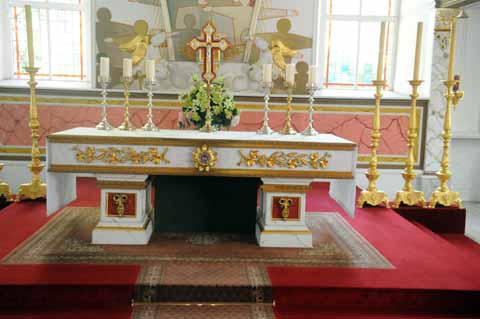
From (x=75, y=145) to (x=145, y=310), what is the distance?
1.52 metres

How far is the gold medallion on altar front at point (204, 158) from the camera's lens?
408 cm

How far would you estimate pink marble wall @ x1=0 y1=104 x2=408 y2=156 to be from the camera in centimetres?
724

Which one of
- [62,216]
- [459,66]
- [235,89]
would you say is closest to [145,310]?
[62,216]

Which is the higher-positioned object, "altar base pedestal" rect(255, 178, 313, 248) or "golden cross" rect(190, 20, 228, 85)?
"golden cross" rect(190, 20, 228, 85)

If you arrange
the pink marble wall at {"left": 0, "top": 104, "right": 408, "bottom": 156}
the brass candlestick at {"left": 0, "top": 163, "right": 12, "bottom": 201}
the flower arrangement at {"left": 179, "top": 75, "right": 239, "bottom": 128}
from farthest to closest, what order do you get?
the pink marble wall at {"left": 0, "top": 104, "right": 408, "bottom": 156}, the brass candlestick at {"left": 0, "top": 163, "right": 12, "bottom": 201}, the flower arrangement at {"left": 179, "top": 75, "right": 239, "bottom": 128}

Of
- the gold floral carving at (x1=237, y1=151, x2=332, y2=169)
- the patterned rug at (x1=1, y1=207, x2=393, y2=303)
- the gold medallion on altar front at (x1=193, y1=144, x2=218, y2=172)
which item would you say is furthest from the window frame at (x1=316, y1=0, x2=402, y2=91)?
the gold medallion on altar front at (x1=193, y1=144, x2=218, y2=172)

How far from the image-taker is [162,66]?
23.8 ft

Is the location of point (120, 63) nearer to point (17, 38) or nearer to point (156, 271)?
point (17, 38)

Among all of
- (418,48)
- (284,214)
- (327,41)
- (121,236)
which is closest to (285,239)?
(284,214)

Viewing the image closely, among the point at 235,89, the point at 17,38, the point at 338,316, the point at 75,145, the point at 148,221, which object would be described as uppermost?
the point at 17,38

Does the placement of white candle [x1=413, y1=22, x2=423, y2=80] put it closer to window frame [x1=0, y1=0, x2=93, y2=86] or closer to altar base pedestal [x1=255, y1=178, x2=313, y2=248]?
altar base pedestal [x1=255, y1=178, x2=313, y2=248]

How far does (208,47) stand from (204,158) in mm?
995

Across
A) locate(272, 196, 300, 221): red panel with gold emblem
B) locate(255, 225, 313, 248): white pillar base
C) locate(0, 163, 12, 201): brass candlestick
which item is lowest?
locate(255, 225, 313, 248): white pillar base

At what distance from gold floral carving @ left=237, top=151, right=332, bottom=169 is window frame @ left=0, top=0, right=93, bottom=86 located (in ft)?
13.8
